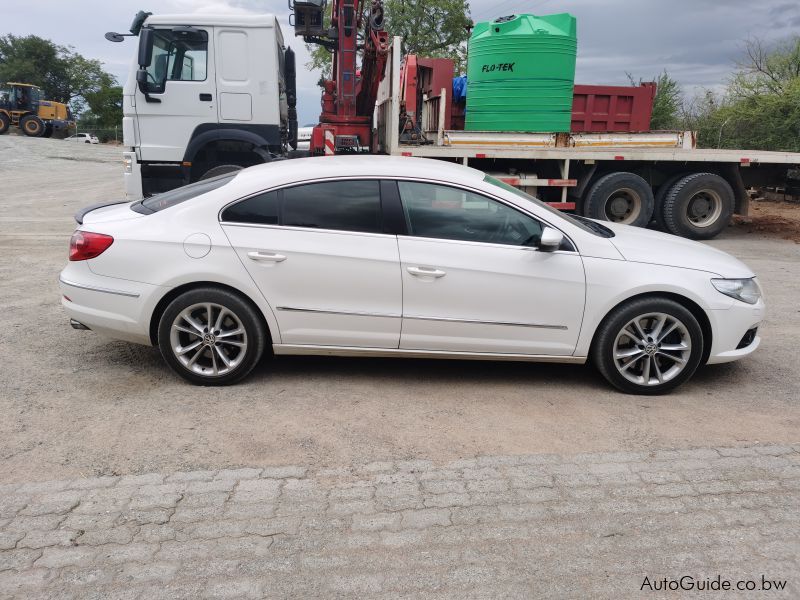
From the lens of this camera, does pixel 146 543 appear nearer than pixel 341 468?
Yes

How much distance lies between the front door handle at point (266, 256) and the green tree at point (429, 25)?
3732 centimetres

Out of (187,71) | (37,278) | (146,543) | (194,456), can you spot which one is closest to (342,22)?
(187,71)

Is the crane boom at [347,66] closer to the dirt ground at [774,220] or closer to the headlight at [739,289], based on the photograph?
the dirt ground at [774,220]

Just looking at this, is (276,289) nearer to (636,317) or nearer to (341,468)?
(341,468)

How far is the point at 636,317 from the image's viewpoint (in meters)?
4.29

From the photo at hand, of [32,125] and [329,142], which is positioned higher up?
[32,125]

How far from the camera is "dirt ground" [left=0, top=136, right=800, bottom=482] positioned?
3508 mm

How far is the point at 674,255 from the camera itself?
4453 millimetres

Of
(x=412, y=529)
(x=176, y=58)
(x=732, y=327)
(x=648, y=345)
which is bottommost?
(x=412, y=529)

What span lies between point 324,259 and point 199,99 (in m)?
6.22

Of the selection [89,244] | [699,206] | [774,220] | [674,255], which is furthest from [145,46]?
[774,220]

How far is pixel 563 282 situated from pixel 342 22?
8218mm

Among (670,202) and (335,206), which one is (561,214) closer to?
(335,206)

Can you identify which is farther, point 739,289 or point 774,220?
point 774,220
